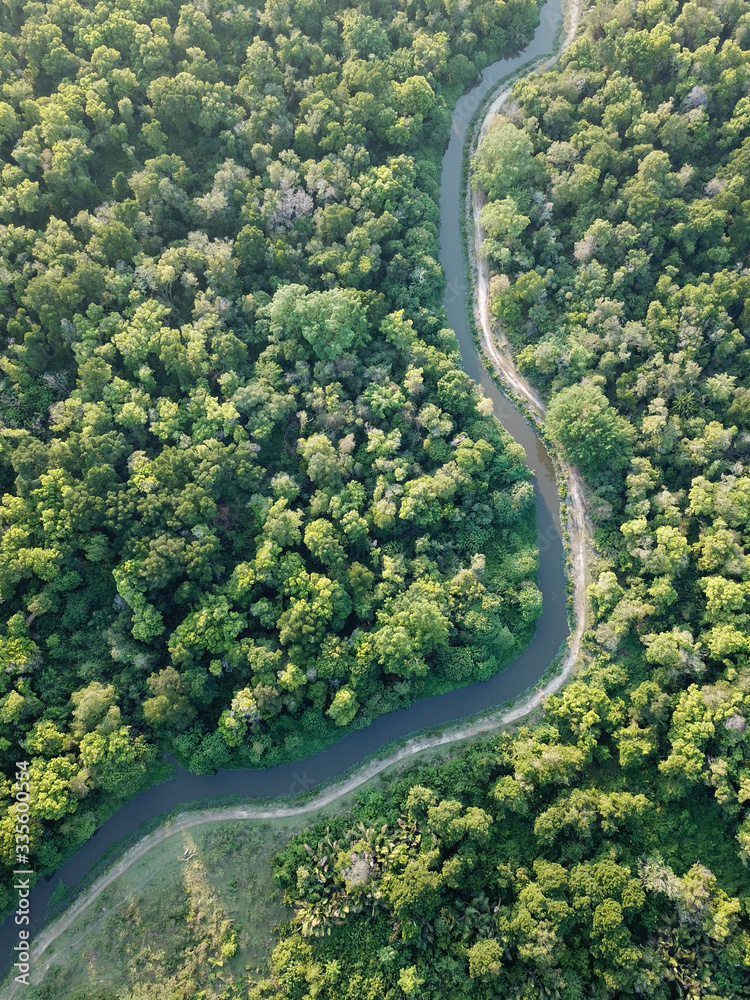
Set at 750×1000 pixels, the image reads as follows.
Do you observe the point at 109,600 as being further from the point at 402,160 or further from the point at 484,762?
the point at 402,160

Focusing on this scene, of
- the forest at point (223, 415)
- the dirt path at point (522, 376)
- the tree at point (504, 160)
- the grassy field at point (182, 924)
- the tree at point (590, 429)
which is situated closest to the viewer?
the grassy field at point (182, 924)

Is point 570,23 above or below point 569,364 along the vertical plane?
above

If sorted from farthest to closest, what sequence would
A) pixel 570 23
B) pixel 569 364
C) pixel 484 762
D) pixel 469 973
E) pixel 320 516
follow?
pixel 570 23, pixel 569 364, pixel 320 516, pixel 484 762, pixel 469 973

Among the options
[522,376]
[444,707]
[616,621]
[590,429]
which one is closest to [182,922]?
[444,707]

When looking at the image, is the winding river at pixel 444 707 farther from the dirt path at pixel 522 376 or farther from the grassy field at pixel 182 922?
the grassy field at pixel 182 922

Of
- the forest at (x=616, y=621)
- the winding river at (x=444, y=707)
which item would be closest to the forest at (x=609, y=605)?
the forest at (x=616, y=621)

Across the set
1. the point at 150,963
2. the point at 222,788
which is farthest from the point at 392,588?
Result: the point at 150,963
